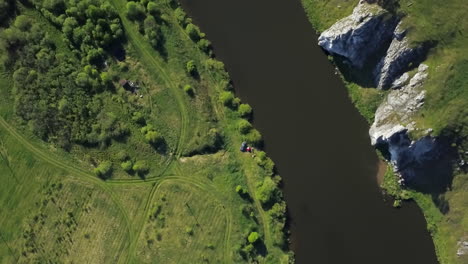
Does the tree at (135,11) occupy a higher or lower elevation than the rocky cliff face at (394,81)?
lower

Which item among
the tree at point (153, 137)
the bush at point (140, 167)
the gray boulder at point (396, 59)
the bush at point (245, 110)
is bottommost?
the bush at point (140, 167)

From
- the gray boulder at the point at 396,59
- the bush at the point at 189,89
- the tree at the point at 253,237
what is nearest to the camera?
the gray boulder at the point at 396,59

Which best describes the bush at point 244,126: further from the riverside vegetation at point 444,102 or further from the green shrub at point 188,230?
the riverside vegetation at point 444,102

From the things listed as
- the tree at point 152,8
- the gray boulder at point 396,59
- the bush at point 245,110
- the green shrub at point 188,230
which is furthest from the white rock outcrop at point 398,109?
the tree at point 152,8

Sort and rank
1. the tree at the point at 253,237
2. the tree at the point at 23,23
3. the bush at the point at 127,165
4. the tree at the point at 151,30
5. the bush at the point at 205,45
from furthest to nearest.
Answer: the bush at the point at 205,45 → the tree at the point at 23,23 → the tree at the point at 151,30 → the bush at the point at 127,165 → the tree at the point at 253,237

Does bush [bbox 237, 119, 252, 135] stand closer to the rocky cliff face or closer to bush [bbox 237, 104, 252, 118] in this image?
bush [bbox 237, 104, 252, 118]

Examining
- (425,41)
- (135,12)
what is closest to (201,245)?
(135,12)

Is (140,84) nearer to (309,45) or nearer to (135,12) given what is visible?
(135,12)

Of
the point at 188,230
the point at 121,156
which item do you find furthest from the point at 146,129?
the point at 188,230
